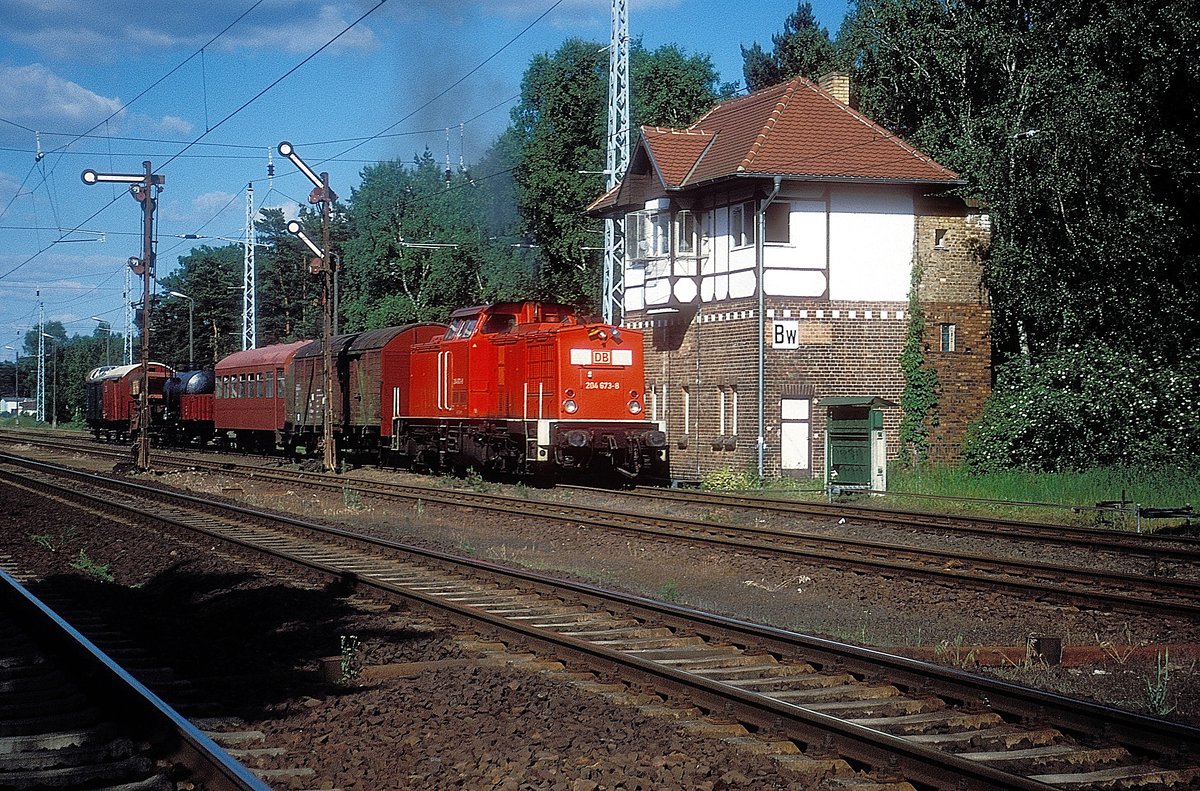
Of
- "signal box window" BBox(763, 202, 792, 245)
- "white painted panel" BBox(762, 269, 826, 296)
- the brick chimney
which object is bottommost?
"white painted panel" BBox(762, 269, 826, 296)

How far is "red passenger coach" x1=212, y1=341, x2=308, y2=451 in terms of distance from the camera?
1500 inches

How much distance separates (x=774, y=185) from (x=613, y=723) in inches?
889

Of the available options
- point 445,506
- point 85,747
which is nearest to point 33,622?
point 85,747

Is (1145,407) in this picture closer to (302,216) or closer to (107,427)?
(107,427)

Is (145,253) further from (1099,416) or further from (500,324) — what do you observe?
(1099,416)

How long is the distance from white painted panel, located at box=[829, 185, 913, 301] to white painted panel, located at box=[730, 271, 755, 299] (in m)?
1.90

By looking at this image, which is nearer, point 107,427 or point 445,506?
point 445,506

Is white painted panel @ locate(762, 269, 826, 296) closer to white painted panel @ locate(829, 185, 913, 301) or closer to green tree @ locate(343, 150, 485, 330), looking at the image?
white painted panel @ locate(829, 185, 913, 301)

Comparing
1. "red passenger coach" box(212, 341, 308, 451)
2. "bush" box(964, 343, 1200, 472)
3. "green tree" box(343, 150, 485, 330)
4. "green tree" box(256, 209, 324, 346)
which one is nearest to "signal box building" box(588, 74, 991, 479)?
"bush" box(964, 343, 1200, 472)

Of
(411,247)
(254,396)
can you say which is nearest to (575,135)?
(411,247)

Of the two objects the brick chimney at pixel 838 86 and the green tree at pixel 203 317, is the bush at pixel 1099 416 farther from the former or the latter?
the green tree at pixel 203 317

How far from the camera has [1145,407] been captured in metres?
25.4

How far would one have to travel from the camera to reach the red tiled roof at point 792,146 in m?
28.8

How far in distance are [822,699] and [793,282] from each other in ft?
72.4
